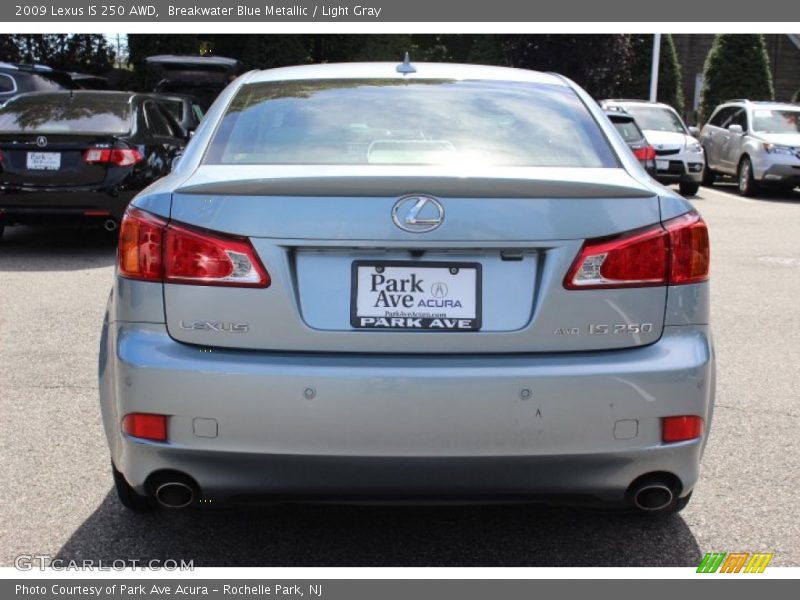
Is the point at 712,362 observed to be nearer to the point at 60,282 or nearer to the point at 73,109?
the point at 60,282

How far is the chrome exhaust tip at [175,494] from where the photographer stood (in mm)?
3252

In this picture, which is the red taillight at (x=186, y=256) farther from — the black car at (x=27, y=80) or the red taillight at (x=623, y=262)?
the black car at (x=27, y=80)

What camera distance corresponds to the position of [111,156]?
10.2 m

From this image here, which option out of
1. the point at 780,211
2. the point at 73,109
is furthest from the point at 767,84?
the point at 73,109

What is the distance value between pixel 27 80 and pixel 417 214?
14812 millimetres

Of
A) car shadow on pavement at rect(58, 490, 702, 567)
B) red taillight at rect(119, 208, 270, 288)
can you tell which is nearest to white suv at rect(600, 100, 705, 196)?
car shadow on pavement at rect(58, 490, 702, 567)

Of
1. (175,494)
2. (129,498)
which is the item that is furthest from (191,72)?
(175,494)

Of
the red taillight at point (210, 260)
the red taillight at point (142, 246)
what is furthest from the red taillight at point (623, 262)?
the red taillight at point (142, 246)

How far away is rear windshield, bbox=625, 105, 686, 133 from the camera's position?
20.4 meters

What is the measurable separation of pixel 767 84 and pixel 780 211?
18.8m

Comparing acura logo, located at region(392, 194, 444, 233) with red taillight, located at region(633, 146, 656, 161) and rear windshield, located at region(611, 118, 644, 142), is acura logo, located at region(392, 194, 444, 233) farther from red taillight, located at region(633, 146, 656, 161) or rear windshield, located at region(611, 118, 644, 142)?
rear windshield, located at region(611, 118, 644, 142)

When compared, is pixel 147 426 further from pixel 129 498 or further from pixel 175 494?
pixel 129 498

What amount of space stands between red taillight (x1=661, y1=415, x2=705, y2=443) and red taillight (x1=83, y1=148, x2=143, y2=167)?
7.98 metres

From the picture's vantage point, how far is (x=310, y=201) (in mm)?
3115
